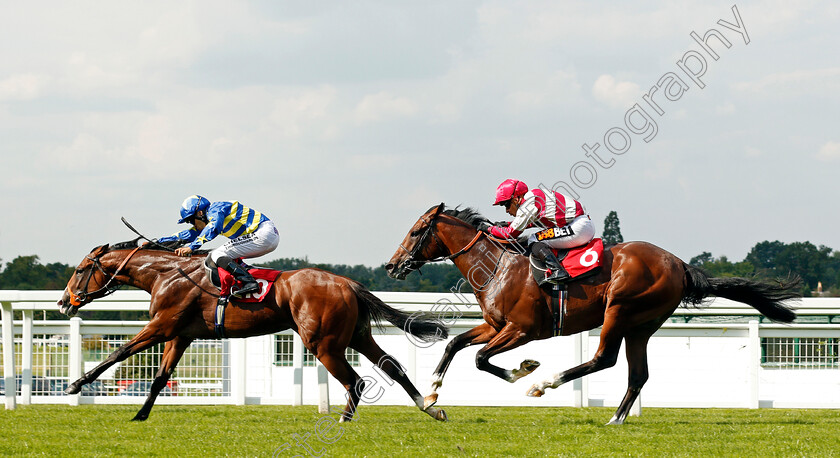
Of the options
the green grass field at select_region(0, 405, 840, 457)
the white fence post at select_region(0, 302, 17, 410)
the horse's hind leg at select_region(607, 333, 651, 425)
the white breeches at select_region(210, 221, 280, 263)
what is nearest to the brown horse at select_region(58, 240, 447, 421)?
the white breeches at select_region(210, 221, 280, 263)

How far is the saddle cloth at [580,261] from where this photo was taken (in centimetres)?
725

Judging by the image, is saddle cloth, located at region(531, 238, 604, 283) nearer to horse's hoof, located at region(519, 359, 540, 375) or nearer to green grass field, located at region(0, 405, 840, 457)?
horse's hoof, located at region(519, 359, 540, 375)

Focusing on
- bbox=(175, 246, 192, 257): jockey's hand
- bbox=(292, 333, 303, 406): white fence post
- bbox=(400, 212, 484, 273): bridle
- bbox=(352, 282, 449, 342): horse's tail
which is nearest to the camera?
bbox=(352, 282, 449, 342): horse's tail

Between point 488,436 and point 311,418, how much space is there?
2119 millimetres

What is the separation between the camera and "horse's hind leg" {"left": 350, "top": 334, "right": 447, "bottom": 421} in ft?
23.9

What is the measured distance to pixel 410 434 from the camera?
6.30 m

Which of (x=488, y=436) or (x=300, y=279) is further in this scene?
(x=300, y=279)

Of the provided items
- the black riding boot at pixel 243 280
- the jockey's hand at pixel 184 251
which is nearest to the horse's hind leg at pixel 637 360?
the black riding boot at pixel 243 280

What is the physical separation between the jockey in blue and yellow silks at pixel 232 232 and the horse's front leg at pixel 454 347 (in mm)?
1583

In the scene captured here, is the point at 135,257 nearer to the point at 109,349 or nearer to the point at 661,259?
the point at 109,349

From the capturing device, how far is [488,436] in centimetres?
617

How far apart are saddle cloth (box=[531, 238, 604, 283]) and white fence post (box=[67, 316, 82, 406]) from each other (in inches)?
189

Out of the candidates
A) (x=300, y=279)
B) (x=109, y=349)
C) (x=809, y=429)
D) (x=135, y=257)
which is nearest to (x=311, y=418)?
(x=300, y=279)

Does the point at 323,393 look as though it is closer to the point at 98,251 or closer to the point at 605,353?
the point at 98,251
